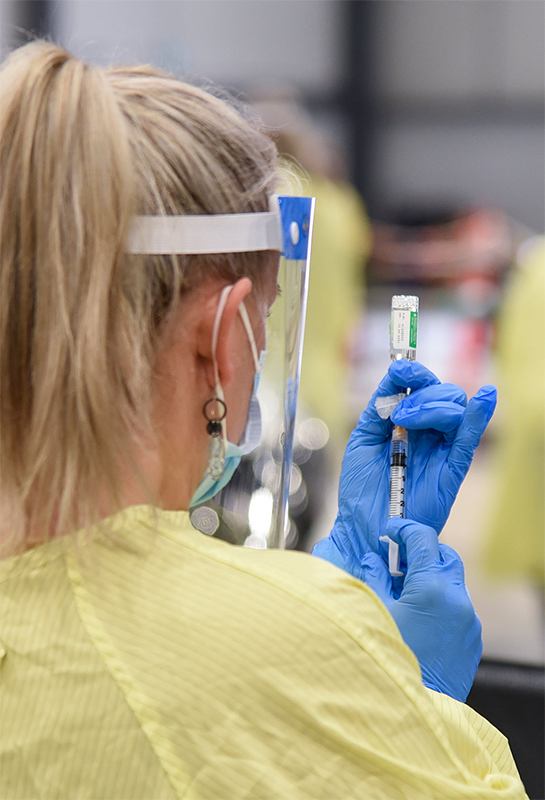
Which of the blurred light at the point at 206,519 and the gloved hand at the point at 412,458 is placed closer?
the gloved hand at the point at 412,458

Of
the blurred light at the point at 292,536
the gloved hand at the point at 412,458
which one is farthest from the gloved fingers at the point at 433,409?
the blurred light at the point at 292,536

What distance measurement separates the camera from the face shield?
2.18ft

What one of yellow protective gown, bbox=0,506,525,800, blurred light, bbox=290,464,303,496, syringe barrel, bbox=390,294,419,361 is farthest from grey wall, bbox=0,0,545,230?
yellow protective gown, bbox=0,506,525,800

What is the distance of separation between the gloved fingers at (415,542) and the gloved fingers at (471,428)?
78 millimetres

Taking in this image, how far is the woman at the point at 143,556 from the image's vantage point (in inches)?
22.3

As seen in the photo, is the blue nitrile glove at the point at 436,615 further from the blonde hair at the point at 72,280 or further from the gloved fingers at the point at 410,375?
the blonde hair at the point at 72,280

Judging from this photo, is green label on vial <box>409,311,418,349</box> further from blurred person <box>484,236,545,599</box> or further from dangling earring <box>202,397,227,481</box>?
blurred person <box>484,236,545,599</box>

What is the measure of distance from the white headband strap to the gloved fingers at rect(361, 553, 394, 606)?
342 millimetres

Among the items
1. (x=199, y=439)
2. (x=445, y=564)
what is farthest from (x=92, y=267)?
(x=445, y=564)

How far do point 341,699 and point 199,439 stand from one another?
0.25 metres

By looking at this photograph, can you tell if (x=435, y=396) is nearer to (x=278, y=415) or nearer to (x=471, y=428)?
(x=471, y=428)

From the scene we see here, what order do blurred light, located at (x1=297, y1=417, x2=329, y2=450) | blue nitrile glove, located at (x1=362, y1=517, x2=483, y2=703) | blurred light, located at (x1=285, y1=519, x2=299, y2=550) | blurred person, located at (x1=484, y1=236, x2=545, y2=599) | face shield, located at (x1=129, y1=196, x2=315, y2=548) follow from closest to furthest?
face shield, located at (x1=129, y1=196, x2=315, y2=548) → blue nitrile glove, located at (x1=362, y1=517, x2=483, y2=703) → blurred light, located at (x1=285, y1=519, x2=299, y2=550) → blurred light, located at (x1=297, y1=417, x2=329, y2=450) → blurred person, located at (x1=484, y1=236, x2=545, y2=599)

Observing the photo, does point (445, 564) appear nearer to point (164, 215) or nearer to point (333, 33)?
point (164, 215)

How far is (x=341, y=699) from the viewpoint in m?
0.58
